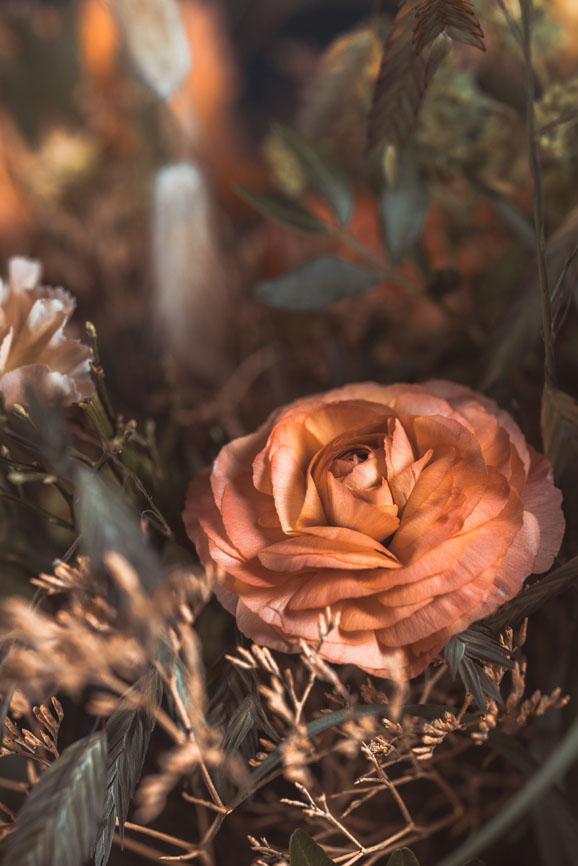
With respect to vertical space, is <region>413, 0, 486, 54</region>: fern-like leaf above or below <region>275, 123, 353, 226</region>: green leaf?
above

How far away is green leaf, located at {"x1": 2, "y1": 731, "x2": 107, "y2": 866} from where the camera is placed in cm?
22

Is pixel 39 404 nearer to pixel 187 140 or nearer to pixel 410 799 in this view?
pixel 410 799

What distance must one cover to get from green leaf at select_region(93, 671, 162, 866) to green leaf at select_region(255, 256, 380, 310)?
0.24 meters

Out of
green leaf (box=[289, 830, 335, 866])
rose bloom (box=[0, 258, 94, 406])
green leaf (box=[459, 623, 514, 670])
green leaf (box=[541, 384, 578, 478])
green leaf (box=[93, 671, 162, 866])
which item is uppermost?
rose bloom (box=[0, 258, 94, 406])

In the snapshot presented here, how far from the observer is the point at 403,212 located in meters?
0.46

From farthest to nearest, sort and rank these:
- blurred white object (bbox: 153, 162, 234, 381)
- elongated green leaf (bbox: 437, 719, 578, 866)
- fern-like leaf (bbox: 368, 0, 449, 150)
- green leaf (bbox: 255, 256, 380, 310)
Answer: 1. blurred white object (bbox: 153, 162, 234, 381)
2. green leaf (bbox: 255, 256, 380, 310)
3. fern-like leaf (bbox: 368, 0, 449, 150)
4. elongated green leaf (bbox: 437, 719, 578, 866)

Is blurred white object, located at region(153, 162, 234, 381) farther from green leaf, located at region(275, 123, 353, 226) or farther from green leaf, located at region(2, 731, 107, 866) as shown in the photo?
green leaf, located at region(2, 731, 107, 866)

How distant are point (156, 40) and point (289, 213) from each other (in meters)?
0.18

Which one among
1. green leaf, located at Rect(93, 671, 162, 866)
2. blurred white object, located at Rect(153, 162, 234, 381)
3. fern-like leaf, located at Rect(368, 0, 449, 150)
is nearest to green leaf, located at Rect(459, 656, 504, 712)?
green leaf, located at Rect(93, 671, 162, 866)

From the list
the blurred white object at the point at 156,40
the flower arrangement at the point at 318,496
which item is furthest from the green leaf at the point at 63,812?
the blurred white object at the point at 156,40

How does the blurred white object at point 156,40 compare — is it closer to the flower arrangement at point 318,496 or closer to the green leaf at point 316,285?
the flower arrangement at point 318,496

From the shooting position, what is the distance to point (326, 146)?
605 mm

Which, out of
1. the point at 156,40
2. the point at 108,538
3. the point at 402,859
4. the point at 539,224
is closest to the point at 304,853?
the point at 402,859

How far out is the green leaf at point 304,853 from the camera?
266 millimetres
